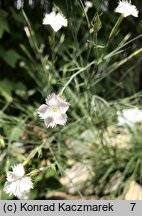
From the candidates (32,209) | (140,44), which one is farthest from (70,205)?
(140,44)

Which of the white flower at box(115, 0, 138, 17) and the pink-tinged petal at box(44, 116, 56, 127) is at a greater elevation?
the white flower at box(115, 0, 138, 17)

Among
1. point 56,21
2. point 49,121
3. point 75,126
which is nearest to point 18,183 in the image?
point 49,121

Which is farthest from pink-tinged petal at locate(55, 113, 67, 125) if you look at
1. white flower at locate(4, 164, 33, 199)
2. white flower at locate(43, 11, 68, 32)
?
white flower at locate(43, 11, 68, 32)

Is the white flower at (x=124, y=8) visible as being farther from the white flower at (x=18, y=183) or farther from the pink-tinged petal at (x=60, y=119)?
the white flower at (x=18, y=183)

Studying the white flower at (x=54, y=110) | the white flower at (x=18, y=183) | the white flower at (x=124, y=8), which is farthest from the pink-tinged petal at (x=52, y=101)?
the white flower at (x=124, y=8)

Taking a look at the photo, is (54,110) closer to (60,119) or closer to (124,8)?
(60,119)

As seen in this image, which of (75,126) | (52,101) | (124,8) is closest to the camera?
(52,101)

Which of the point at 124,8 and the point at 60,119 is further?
the point at 124,8

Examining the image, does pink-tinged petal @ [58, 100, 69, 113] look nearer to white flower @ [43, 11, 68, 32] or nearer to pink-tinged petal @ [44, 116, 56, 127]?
pink-tinged petal @ [44, 116, 56, 127]
